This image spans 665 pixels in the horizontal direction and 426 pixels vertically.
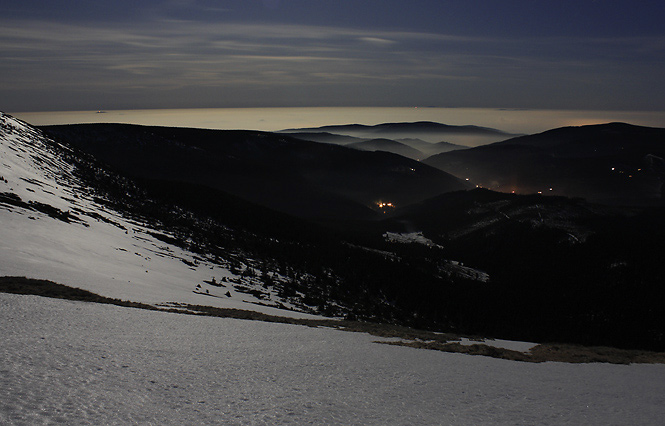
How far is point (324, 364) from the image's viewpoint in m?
13.8

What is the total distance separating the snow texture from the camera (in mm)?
8188

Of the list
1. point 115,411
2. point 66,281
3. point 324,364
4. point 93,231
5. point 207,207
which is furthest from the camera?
point 207,207

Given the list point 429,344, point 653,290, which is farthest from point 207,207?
point 653,290

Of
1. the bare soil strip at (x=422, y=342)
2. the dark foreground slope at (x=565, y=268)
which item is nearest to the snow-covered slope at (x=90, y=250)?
the bare soil strip at (x=422, y=342)

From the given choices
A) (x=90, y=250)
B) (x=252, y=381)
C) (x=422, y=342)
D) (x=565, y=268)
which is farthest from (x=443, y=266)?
(x=252, y=381)

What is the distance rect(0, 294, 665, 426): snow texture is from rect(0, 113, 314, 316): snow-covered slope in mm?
9605

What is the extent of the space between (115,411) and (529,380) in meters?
12.7

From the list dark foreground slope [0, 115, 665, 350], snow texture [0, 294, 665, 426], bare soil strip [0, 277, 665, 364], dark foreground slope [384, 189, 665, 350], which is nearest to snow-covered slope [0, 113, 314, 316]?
dark foreground slope [0, 115, 665, 350]

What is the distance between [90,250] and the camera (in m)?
33.5

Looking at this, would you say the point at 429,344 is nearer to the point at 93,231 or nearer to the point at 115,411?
the point at 115,411

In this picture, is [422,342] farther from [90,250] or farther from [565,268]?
[565,268]

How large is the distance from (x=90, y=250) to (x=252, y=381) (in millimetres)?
27974

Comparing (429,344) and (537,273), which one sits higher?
(429,344)

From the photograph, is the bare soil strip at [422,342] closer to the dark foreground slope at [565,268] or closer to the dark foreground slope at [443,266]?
the dark foreground slope at [443,266]
